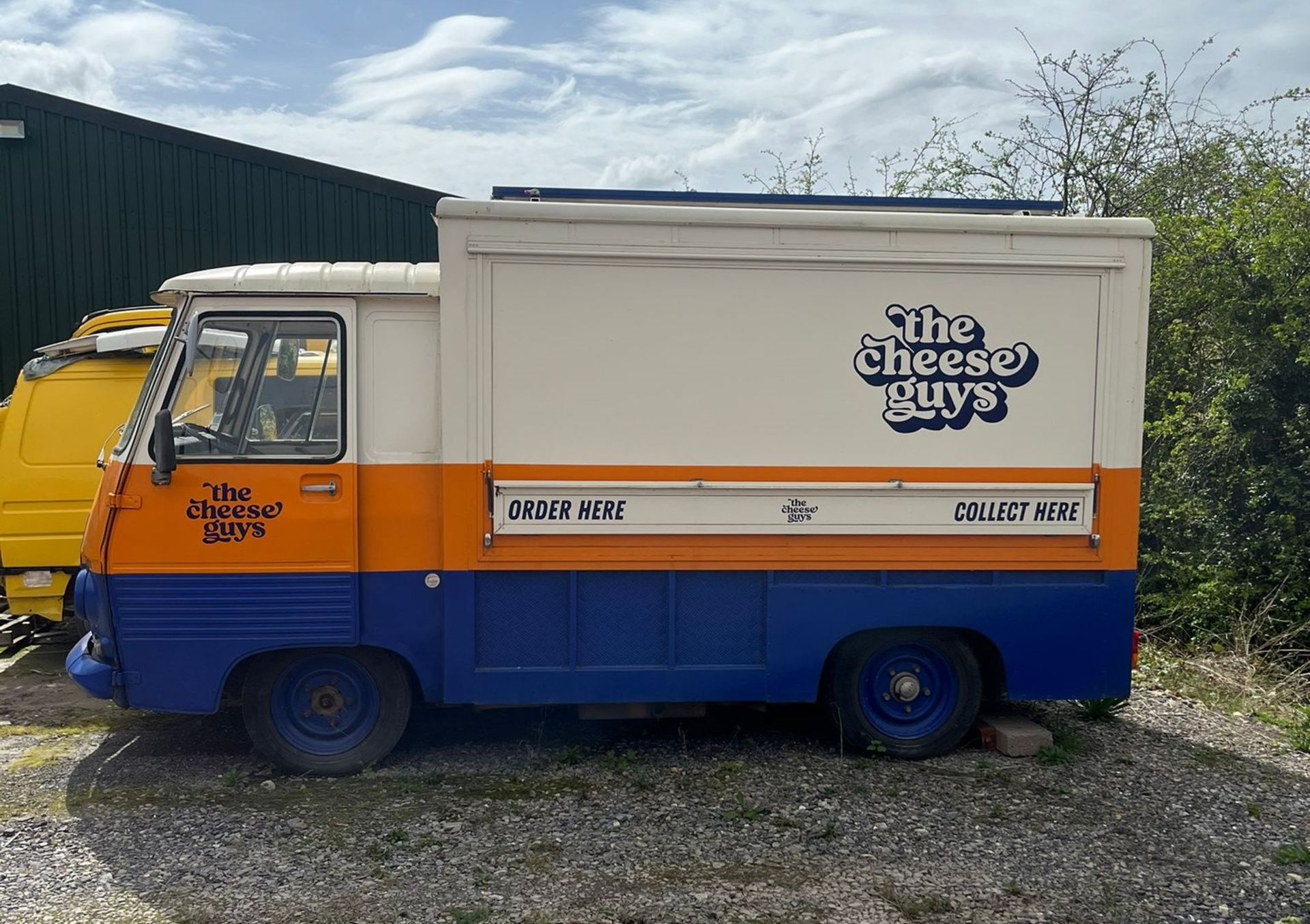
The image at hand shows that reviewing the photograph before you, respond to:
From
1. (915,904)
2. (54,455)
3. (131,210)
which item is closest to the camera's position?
(915,904)

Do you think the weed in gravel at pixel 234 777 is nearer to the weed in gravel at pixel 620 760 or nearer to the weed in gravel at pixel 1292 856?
the weed in gravel at pixel 620 760

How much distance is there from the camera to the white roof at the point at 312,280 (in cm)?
486

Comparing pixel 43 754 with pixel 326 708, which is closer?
pixel 326 708

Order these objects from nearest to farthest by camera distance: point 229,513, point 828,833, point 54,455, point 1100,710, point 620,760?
1. point 828,833
2. point 229,513
3. point 620,760
4. point 1100,710
5. point 54,455

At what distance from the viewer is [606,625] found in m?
5.05

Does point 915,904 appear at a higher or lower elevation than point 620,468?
lower

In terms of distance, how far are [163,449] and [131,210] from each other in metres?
7.95

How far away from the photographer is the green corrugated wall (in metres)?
11.0

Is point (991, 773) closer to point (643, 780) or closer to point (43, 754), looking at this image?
point (643, 780)

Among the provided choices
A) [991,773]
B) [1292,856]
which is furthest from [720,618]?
[1292,856]

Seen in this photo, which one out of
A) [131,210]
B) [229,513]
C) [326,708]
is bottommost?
[326,708]

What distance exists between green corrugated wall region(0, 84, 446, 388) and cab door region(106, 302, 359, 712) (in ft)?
23.0

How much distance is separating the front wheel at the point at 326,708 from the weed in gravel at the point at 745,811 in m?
1.74

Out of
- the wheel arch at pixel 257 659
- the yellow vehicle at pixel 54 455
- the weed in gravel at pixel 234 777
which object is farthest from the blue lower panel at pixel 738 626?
the yellow vehicle at pixel 54 455
